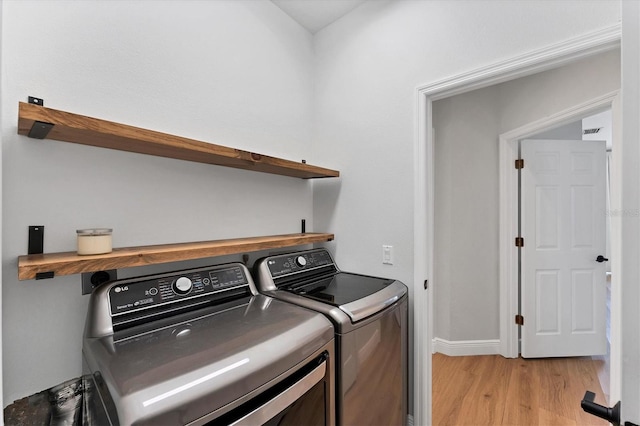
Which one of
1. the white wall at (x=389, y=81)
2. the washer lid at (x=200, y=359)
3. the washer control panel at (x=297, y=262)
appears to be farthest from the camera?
the washer control panel at (x=297, y=262)

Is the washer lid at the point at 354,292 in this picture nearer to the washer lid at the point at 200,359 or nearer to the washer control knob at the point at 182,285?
the washer lid at the point at 200,359

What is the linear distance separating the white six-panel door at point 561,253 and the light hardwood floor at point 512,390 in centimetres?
20

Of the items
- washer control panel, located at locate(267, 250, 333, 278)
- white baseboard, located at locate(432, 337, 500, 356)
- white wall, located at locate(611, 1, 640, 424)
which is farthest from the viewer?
white baseboard, located at locate(432, 337, 500, 356)

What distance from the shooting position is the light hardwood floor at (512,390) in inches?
77.1

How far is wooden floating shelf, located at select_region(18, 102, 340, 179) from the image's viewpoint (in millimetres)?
911

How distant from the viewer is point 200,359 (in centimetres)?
83

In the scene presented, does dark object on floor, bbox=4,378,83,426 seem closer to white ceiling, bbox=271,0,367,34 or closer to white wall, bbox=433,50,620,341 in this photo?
white ceiling, bbox=271,0,367,34

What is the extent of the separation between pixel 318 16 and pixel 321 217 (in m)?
1.43

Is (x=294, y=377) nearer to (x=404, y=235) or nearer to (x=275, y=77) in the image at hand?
(x=404, y=235)

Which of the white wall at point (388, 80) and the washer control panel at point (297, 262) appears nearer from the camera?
the white wall at point (388, 80)

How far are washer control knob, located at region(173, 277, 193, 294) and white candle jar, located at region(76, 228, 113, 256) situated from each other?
0.29 metres

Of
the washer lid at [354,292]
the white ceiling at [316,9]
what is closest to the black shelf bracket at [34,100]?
the washer lid at [354,292]

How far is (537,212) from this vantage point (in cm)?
269

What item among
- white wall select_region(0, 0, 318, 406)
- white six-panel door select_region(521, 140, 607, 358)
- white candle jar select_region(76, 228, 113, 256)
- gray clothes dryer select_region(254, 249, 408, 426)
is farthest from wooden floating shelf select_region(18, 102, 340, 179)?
white six-panel door select_region(521, 140, 607, 358)
